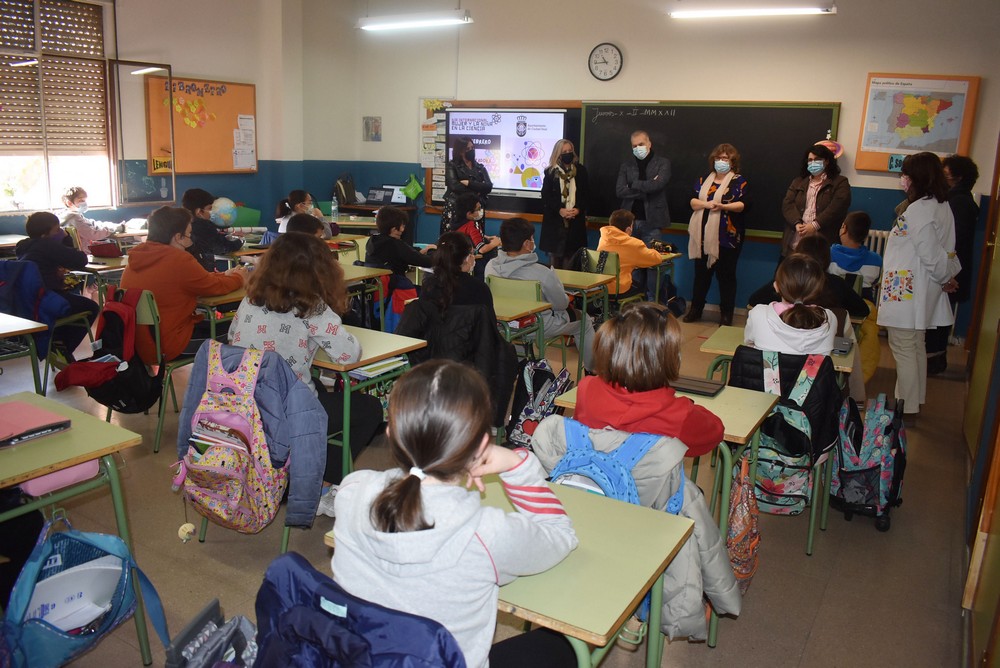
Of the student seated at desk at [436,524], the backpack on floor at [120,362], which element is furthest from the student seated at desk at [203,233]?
the student seated at desk at [436,524]

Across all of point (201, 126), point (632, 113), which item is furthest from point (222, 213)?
point (632, 113)

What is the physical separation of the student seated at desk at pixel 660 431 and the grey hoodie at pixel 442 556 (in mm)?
561

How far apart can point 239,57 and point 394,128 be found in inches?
73.2

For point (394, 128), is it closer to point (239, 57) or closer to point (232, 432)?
point (239, 57)

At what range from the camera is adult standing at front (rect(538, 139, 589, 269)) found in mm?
7367

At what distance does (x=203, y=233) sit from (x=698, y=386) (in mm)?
3846

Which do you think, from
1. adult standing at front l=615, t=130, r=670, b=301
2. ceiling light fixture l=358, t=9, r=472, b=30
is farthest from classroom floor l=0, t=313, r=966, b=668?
ceiling light fixture l=358, t=9, r=472, b=30

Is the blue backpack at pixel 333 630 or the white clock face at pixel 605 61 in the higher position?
the white clock face at pixel 605 61

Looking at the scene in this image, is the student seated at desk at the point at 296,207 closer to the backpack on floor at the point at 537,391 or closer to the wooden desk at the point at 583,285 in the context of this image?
the wooden desk at the point at 583,285

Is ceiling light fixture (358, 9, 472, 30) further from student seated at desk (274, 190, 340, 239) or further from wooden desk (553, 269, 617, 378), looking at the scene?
wooden desk (553, 269, 617, 378)

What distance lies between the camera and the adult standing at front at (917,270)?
167 inches

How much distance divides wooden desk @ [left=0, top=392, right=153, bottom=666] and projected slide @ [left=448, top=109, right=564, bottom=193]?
6.61 m

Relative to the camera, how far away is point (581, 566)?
1.61 metres

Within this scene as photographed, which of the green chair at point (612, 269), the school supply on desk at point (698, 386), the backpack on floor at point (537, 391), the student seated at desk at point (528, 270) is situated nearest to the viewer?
the school supply on desk at point (698, 386)
